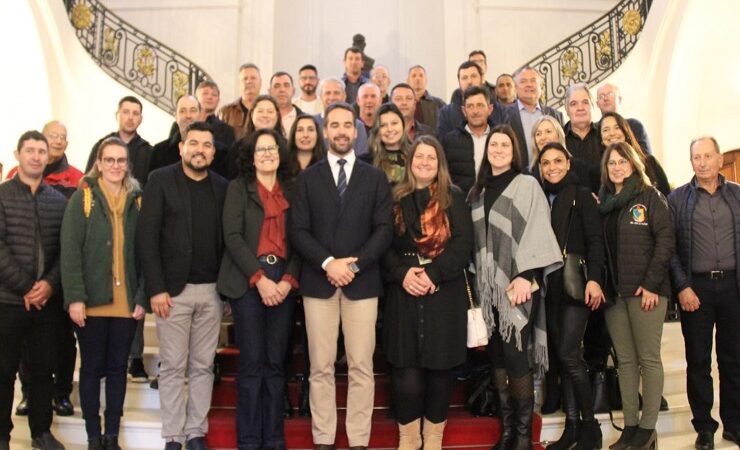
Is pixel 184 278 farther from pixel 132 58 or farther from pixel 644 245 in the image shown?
pixel 132 58

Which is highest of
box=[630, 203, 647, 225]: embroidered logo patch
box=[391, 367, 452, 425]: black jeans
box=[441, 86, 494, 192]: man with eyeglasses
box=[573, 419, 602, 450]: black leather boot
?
box=[441, 86, 494, 192]: man with eyeglasses

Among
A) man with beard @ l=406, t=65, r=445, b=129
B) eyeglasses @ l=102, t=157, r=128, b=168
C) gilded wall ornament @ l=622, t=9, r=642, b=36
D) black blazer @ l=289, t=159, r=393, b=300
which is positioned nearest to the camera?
black blazer @ l=289, t=159, r=393, b=300

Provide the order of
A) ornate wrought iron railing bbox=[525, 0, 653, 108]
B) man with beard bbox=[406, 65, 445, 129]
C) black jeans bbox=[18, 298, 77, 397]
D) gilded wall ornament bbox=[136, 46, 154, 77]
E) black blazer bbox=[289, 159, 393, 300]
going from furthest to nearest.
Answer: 1. gilded wall ornament bbox=[136, 46, 154, 77]
2. ornate wrought iron railing bbox=[525, 0, 653, 108]
3. man with beard bbox=[406, 65, 445, 129]
4. black jeans bbox=[18, 298, 77, 397]
5. black blazer bbox=[289, 159, 393, 300]

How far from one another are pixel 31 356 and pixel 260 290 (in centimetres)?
137

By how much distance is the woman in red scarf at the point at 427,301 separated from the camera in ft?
10.7

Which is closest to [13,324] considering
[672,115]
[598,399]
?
[598,399]

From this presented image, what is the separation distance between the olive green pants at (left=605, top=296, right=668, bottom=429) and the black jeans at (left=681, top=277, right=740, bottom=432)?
32 centimetres

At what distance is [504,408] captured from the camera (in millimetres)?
3455

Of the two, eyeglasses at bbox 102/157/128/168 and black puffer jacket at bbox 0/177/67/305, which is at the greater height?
eyeglasses at bbox 102/157/128/168

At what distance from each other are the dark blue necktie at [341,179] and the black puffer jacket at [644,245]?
5.01 ft

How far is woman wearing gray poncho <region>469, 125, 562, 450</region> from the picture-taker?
10.9 feet

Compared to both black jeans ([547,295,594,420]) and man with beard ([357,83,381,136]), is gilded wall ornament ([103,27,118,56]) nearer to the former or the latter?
man with beard ([357,83,381,136])

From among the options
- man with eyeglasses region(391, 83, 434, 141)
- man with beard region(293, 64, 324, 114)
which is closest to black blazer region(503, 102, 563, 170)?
man with eyeglasses region(391, 83, 434, 141)

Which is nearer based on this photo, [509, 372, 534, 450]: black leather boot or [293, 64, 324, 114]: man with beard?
[509, 372, 534, 450]: black leather boot
